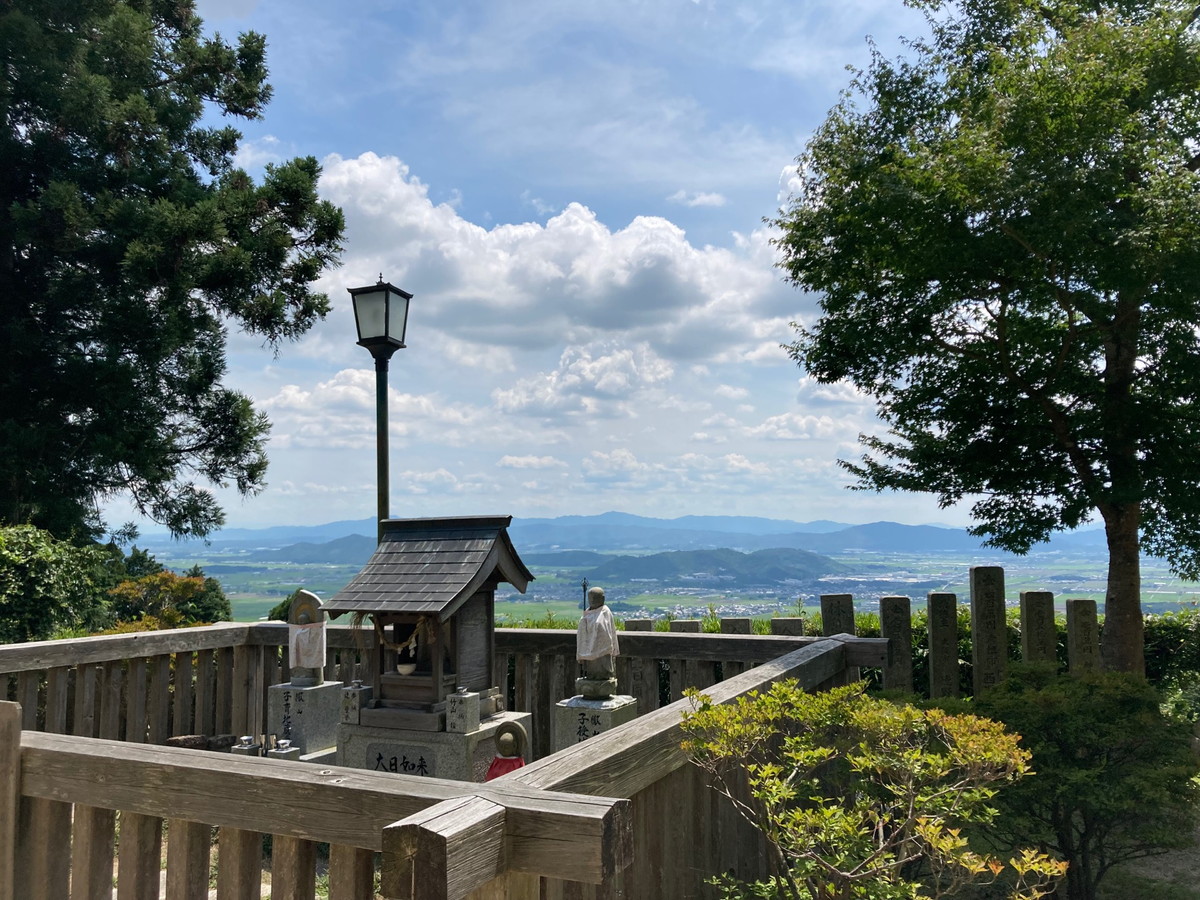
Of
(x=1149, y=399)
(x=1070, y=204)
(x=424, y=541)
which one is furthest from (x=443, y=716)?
(x=1149, y=399)

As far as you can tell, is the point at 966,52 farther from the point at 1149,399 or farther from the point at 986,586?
the point at 986,586

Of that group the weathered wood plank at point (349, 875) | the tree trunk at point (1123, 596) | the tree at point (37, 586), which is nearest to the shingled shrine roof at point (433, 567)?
the weathered wood plank at point (349, 875)

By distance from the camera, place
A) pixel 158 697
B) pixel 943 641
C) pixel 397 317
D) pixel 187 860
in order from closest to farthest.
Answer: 1. pixel 187 860
2. pixel 158 697
3. pixel 943 641
4. pixel 397 317

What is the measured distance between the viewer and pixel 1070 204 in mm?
6293

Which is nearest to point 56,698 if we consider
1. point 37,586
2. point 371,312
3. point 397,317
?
point 371,312

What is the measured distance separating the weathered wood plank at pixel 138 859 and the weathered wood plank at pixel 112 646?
3425 mm

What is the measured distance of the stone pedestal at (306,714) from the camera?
604 cm

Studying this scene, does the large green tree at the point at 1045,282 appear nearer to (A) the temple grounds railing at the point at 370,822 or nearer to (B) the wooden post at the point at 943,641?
(B) the wooden post at the point at 943,641

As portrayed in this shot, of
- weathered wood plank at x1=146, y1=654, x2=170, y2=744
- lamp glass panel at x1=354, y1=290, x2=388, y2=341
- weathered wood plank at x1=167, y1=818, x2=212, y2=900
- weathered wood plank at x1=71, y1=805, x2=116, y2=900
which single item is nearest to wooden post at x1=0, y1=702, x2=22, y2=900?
weathered wood plank at x1=71, y1=805, x2=116, y2=900

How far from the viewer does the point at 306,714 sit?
6.05 metres

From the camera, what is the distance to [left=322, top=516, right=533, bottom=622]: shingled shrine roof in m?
5.10

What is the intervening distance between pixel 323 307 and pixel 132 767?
1675cm

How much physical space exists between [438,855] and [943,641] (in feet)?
18.4

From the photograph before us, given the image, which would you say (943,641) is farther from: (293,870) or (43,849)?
(43,849)
